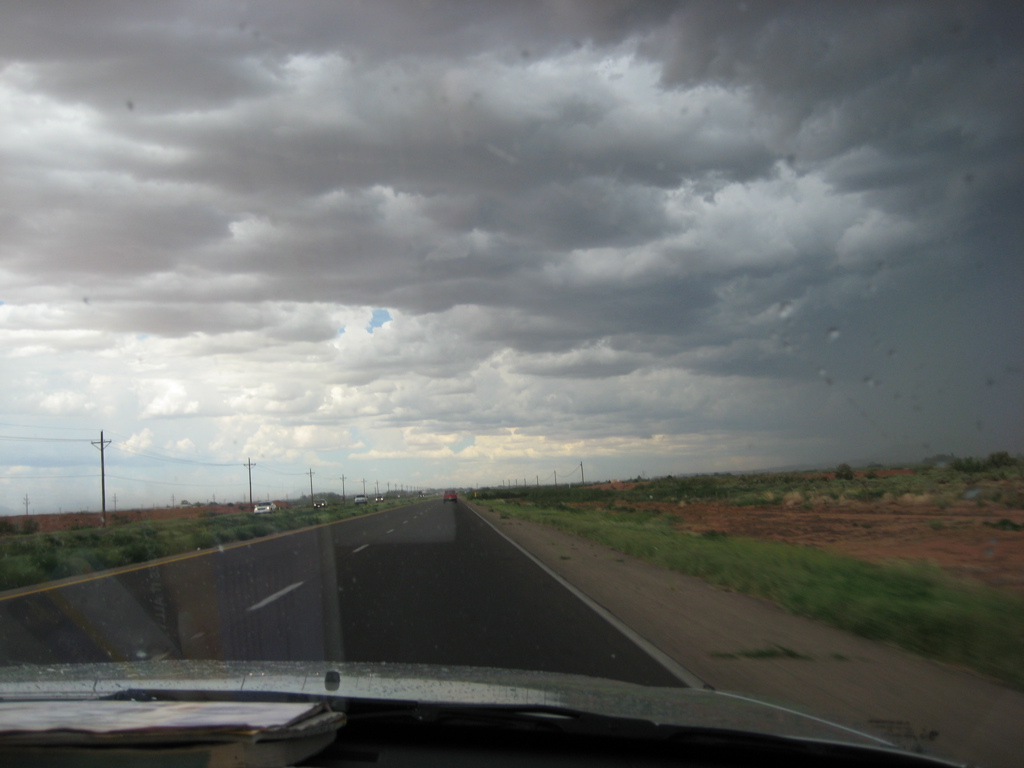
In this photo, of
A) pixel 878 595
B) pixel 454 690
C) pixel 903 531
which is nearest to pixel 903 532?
pixel 903 531

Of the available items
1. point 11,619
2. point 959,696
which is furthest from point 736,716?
point 11,619

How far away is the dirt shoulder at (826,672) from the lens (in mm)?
5410

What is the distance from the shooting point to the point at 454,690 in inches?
179

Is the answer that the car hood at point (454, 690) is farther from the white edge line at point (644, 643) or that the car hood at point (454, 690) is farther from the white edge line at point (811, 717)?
the white edge line at point (644, 643)

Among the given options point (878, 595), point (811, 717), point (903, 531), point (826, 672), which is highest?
point (811, 717)

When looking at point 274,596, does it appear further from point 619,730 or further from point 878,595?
point 619,730

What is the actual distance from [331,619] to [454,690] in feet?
20.9

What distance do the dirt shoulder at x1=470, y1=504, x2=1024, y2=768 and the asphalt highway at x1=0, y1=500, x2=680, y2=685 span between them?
0.69 meters

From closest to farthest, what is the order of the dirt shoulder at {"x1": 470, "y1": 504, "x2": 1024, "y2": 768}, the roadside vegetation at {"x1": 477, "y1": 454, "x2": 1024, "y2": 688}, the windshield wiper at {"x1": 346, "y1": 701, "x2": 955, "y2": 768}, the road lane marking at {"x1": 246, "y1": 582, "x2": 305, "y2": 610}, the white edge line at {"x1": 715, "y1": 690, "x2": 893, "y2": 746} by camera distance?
the windshield wiper at {"x1": 346, "y1": 701, "x2": 955, "y2": 768} → the white edge line at {"x1": 715, "y1": 690, "x2": 893, "y2": 746} → the dirt shoulder at {"x1": 470, "y1": 504, "x2": 1024, "y2": 768} → the roadside vegetation at {"x1": 477, "y1": 454, "x2": 1024, "y2": 688} → the road lane marking at {"x1": 246, "y1": 582, "x2": 305, "y2": 610}

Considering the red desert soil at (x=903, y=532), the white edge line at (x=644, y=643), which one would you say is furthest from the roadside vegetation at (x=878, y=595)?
the white edge line at (x=644, y=643)

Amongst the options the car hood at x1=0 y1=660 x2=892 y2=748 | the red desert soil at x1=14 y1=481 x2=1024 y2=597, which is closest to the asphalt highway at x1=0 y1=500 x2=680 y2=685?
the car hood at x1=0 y1=660 x2=892 y2=748

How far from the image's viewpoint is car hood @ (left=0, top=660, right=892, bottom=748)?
13.3 ft

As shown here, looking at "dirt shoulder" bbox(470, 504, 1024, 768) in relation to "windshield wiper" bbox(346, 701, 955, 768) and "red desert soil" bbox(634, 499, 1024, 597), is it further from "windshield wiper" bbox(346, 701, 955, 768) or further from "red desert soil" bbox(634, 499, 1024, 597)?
"red desert soil" bbox(634, 499, 1024, 597)

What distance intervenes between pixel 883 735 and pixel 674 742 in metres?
1.34
